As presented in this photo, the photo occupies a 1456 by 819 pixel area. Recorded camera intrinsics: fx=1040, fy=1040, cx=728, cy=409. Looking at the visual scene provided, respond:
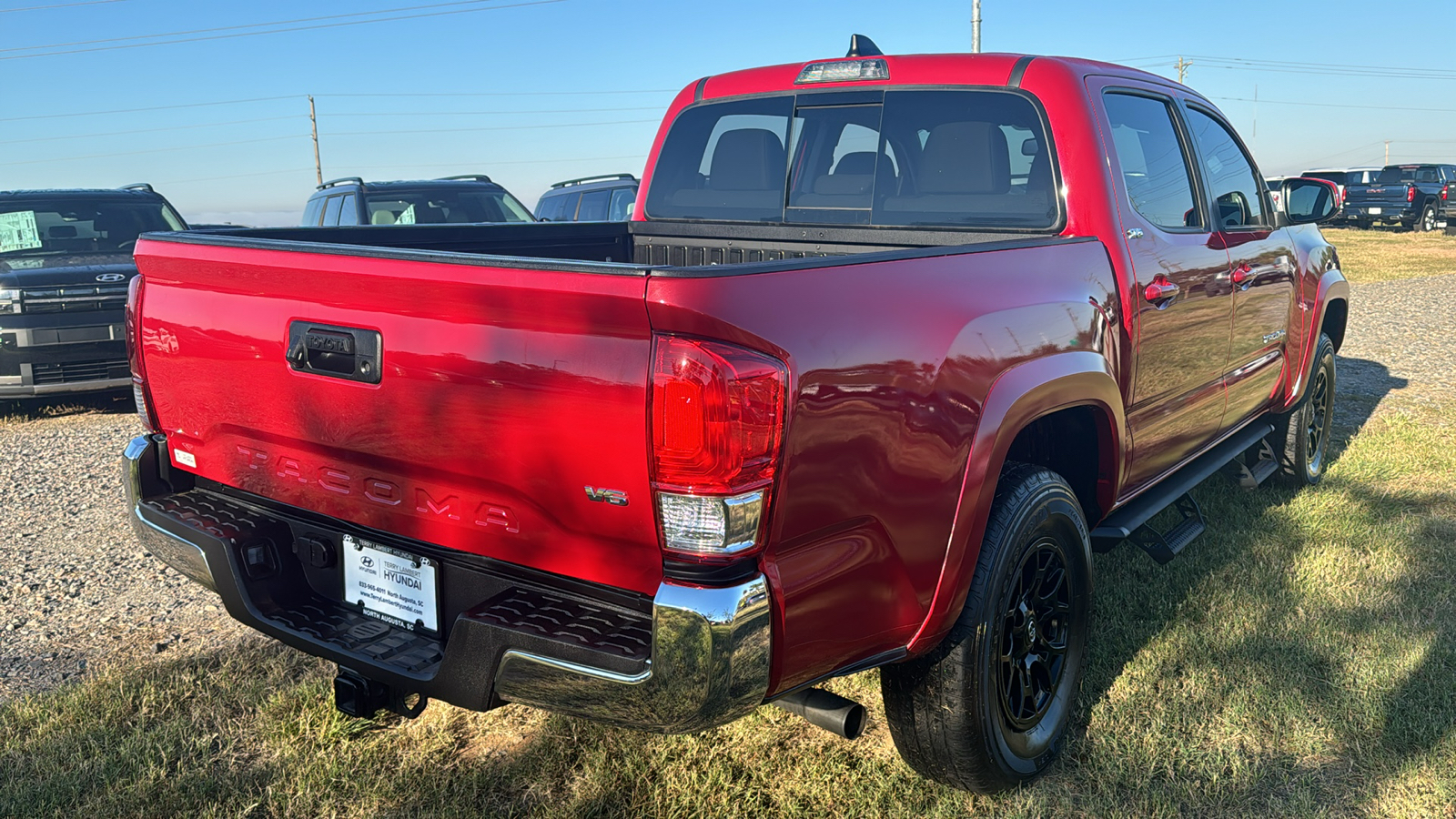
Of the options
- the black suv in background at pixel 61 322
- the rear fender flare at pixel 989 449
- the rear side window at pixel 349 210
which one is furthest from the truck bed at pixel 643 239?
the rear side window at pixel 349 210

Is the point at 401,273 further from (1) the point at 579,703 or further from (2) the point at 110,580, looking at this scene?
(2) the point at 110,580

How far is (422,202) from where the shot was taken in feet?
32.8

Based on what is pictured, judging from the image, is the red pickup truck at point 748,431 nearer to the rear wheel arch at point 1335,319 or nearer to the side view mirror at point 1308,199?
the side view mirror at point 1308,199

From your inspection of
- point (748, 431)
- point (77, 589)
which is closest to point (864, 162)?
point (748, 431)

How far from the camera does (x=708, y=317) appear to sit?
1.92 m

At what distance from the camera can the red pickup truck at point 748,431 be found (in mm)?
1992

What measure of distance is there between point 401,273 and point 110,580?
309cm

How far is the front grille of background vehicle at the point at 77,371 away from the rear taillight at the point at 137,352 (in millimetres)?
5146

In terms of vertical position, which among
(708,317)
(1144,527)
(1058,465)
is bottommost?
(1144,527)

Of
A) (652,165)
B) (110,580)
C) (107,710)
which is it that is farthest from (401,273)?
(110,580)

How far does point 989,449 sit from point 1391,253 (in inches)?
1086

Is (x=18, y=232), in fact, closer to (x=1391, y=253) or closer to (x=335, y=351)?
(x=335, y=351)

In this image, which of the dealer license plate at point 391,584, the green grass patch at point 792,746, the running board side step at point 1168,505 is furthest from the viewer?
the running board side step at point 1168,505

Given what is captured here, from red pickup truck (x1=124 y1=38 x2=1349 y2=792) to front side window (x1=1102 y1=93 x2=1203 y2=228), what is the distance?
0.07 ft
